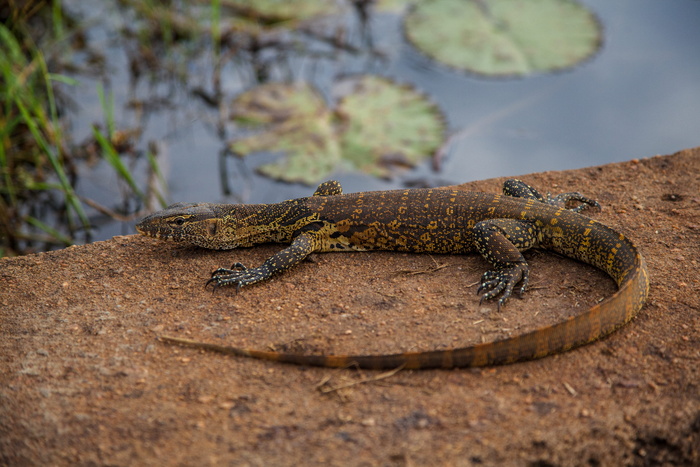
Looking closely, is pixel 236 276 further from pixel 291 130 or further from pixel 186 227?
pixel 291 130

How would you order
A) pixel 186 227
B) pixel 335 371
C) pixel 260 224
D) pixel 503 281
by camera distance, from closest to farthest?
pixel 335 371 < pixel 503 281 < pixel 186 227 < pixel 260 224

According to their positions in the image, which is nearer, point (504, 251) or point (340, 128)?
point (504, 251)

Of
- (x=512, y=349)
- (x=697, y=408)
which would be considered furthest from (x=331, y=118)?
(x=697, y=408)

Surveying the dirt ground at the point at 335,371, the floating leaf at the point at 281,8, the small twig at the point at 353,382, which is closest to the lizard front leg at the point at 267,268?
the dirt ground at the point at 335,371

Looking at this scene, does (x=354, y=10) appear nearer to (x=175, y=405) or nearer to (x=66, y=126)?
A: (x=66, y=126)

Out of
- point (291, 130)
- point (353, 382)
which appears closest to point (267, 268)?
point (353, 382)

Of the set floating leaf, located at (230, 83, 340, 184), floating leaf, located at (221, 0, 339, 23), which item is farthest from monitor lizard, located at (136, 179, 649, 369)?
floating leaf, located at (221, 0, 339, 23)

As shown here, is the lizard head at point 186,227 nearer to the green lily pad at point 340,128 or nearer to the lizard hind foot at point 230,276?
the lizard hind foot at point 230,276

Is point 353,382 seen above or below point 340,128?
below

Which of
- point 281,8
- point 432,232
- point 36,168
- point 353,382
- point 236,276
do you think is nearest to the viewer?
point 353,382
